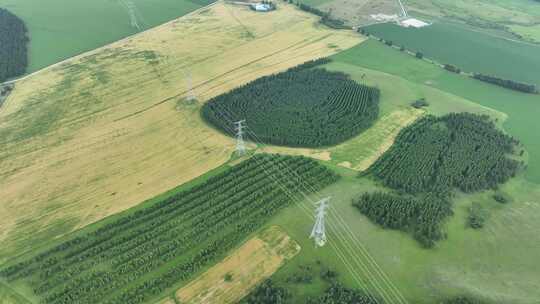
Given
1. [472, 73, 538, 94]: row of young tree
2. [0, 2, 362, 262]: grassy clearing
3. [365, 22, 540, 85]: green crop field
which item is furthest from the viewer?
[365, 22, 540, 85]: green crop field

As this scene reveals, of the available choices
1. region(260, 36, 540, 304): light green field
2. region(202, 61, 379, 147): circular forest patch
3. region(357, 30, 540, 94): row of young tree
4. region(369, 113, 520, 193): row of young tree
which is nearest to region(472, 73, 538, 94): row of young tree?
region(357, 30, 540, 94): row of young tree

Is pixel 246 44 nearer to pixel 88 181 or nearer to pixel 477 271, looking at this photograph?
pixel 88 181

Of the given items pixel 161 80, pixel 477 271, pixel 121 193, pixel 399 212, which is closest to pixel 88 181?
pixel 121 193

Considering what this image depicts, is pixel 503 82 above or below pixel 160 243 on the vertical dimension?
above

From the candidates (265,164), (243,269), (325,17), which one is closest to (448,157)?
(265,164)

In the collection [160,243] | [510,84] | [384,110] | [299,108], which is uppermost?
[510,84]

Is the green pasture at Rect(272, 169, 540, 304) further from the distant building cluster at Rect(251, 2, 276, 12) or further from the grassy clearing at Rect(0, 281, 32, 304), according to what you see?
the distant building cluster at Rect(251, 2, 276, 12)

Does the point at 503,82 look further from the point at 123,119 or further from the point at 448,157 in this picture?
the point at 123,119

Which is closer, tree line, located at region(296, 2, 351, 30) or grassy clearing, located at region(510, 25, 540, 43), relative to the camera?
grassy clearing, located at region(510, 25, 540, 43)
